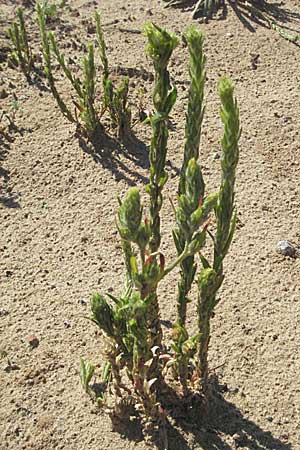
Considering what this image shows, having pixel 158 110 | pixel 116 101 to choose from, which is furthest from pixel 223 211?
pixel 116 101

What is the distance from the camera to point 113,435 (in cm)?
284

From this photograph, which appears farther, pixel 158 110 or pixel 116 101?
pixel 116 101

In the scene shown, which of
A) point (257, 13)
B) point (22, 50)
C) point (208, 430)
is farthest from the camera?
point (257, 13)

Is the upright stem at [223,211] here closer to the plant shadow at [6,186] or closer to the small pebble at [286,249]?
the small pebble at [286,249]

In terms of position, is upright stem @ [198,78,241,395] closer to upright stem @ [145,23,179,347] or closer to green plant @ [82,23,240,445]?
green plant @ [82,23,240,445]

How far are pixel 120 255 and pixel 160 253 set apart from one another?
1.50 metres

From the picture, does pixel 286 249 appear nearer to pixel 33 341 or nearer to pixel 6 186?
pixel 33 341

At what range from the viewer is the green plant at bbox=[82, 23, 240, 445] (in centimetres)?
212

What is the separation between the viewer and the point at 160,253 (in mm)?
2254

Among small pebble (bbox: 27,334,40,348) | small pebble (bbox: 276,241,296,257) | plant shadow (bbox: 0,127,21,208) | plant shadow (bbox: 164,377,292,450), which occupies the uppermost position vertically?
plant shadow (bbox: 0,127,21,208)

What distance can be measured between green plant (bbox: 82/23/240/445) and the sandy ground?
0.87ft

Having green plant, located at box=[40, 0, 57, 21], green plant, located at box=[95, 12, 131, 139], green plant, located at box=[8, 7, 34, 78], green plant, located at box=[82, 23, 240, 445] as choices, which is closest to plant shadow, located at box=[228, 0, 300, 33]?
green plant, located at box=[40, 0, 57, 21]

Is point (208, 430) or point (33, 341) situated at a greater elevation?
point (33, 341)

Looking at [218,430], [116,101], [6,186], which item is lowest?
[218,430]
